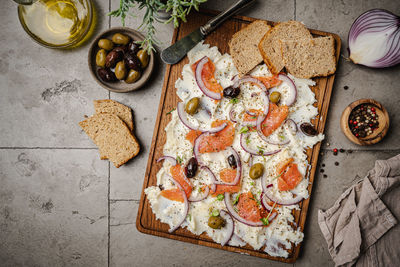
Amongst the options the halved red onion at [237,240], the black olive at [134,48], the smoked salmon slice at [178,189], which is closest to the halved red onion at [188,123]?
the smoked salmon slice at [178,189]

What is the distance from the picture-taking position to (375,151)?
2.39 metres

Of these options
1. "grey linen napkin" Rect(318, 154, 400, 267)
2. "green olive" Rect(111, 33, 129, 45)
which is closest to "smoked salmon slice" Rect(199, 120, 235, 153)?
"green olive" Rect(111, 33, 129, 45)

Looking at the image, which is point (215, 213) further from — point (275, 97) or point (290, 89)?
point (290, 89)

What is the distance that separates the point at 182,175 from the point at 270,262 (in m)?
1.15

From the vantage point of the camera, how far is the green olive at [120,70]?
7.23 ft

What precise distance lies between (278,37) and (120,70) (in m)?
1.35

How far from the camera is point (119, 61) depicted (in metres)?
2.26

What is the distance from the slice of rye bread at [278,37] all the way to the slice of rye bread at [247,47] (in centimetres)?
6

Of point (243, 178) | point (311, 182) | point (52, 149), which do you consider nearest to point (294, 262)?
point (311, 182)

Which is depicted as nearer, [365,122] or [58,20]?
[365,122]

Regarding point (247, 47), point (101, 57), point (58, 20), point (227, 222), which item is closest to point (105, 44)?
point (101, 57)

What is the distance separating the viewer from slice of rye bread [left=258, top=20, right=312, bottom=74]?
7.33ft

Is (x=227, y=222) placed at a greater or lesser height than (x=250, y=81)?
lesser

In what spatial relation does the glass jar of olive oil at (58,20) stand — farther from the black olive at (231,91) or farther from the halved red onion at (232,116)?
the halved red onion at (232,116)
